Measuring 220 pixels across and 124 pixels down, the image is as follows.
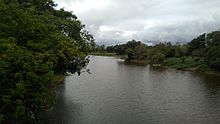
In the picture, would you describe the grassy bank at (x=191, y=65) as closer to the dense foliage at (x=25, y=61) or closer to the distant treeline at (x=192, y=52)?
the distant treeline at (x=192, y=52)

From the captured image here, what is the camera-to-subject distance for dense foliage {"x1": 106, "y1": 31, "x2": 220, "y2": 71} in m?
73.0

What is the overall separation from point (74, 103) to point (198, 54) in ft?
215

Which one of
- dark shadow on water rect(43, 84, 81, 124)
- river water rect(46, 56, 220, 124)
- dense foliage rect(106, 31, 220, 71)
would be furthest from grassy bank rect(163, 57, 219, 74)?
dark shadow on water rect(43, 84, 81, 124)

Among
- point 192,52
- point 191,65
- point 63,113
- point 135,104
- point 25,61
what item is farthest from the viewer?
point 192,52

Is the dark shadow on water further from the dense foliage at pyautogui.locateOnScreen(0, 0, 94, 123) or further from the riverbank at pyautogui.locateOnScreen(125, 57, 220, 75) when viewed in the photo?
the riverbank at pyautogui.locateOnScreen(125, 57, 220, 75)

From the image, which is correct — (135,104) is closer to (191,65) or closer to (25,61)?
(25,61)

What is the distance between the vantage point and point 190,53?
104125 mm

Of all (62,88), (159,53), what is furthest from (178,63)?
(62,88)

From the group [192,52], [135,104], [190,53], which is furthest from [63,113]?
[190,53]

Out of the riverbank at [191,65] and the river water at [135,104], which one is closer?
the river water at [135,104]

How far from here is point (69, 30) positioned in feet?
121

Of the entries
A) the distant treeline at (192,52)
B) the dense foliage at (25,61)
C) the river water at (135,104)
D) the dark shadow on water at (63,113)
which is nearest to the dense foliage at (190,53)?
the distant treeline at (192,52)

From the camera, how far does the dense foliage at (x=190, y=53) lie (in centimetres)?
7302

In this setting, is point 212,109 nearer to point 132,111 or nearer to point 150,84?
point 132,111
